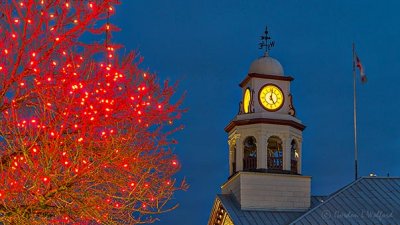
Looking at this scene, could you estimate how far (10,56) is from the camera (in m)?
14.6

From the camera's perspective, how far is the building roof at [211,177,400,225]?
126 ft

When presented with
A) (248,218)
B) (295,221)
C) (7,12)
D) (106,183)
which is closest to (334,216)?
(295,221)

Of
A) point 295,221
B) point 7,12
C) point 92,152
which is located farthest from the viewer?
point 295,221

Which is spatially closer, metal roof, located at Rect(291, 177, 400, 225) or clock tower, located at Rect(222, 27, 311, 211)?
metal roof, located at Rect(291, 177, 400, 225)

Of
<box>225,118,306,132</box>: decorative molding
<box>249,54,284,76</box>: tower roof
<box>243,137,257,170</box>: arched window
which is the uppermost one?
<box>249,54,284,76</box>: tower roof

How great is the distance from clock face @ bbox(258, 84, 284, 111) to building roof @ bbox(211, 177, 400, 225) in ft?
19.1

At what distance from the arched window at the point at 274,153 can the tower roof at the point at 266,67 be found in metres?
3.87

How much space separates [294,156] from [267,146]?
1.85 metres

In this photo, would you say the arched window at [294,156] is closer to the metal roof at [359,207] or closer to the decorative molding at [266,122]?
the decorative molding at [266,122]

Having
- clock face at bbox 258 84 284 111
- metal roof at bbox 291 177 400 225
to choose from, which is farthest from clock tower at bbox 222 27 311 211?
metal roof at bbox 291 177 400 225

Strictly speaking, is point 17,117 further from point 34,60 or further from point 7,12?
point 7,12

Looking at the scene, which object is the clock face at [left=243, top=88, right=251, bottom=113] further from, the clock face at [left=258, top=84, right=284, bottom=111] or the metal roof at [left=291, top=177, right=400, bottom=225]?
the metal roof at [left=291, top=177, right=400, bottom=225]

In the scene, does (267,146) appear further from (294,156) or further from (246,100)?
(246,100)

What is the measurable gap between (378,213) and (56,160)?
27.6m
